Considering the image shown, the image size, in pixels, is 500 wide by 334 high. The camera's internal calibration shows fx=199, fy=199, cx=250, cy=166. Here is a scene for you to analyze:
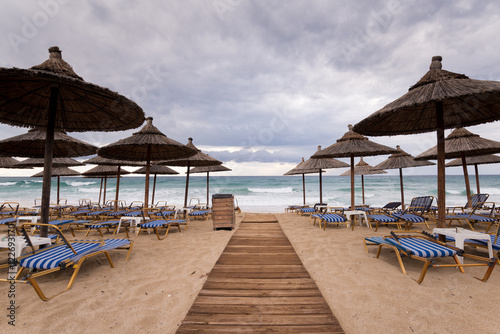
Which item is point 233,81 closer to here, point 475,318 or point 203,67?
point 203,67

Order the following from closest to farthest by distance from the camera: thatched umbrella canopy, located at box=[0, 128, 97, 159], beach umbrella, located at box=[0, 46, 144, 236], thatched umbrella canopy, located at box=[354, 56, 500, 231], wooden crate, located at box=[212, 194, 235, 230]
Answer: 1. beach umbrella, located at box=[0, 46, 144, 236]
2. thatched umbrella canopy, located at box=[354, 56, 500, 231]
3. thatched umbrella canopy, located at box=[0, 128, 97, 159]
4. wooden crate, located at box=[212, 194, 235, 230]

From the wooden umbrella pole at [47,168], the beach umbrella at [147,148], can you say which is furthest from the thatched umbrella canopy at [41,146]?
the wooden umbrella pole at [47,168]

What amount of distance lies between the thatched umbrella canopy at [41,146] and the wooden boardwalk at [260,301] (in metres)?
5.56

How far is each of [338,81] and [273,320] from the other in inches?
386

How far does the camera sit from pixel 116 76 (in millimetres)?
8781

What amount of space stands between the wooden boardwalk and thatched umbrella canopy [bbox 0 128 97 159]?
219 inches

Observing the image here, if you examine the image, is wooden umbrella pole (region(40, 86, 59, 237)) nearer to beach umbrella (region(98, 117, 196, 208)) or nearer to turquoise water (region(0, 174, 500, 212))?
beach umbrella (region(98, 117, 196, 208))

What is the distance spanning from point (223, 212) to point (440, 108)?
579 cm

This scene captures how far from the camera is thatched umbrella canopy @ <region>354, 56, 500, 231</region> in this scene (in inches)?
125

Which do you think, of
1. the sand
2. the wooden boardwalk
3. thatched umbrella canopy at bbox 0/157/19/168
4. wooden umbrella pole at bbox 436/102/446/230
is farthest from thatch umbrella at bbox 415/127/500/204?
thatched umbrella canopy at bbox 0/157/19/168

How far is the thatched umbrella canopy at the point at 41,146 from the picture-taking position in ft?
18.0

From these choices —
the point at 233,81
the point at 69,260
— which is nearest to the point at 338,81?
the point at 233,81

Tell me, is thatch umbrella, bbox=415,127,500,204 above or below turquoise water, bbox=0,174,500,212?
above

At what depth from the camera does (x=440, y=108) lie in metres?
3.78
